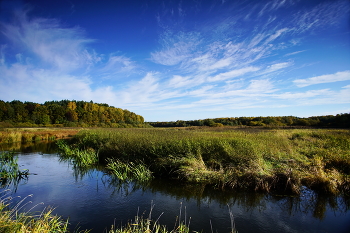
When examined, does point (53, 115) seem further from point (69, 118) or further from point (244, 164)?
point (244, 164)

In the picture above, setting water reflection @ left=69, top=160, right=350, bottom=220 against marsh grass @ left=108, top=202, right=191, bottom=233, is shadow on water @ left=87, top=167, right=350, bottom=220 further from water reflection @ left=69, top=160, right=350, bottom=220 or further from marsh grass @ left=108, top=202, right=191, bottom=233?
marsh grass @ left=108, top=202, right=191, bottom=233

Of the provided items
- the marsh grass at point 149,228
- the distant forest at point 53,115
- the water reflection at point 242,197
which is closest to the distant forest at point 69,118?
the distant forest at point 53,115

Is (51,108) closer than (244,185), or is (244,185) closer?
(244,185)

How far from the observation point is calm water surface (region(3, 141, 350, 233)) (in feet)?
17.8

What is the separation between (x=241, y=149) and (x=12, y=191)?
1015 cm

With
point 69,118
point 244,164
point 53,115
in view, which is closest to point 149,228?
point 244,164

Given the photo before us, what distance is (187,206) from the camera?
259 inches

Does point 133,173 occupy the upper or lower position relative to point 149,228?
upper

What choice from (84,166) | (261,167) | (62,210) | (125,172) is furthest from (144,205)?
(84,166)

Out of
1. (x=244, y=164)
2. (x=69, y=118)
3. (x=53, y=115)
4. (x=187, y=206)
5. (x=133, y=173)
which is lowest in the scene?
(x=187, y=206)

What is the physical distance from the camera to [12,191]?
765 centimetres

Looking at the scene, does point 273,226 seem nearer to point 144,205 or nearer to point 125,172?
point 144,205

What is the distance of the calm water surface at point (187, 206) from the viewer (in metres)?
5.44

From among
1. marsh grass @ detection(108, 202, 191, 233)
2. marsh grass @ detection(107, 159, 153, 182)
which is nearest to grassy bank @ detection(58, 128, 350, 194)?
marsh grass @ detection(107, 159, 153, 182)
